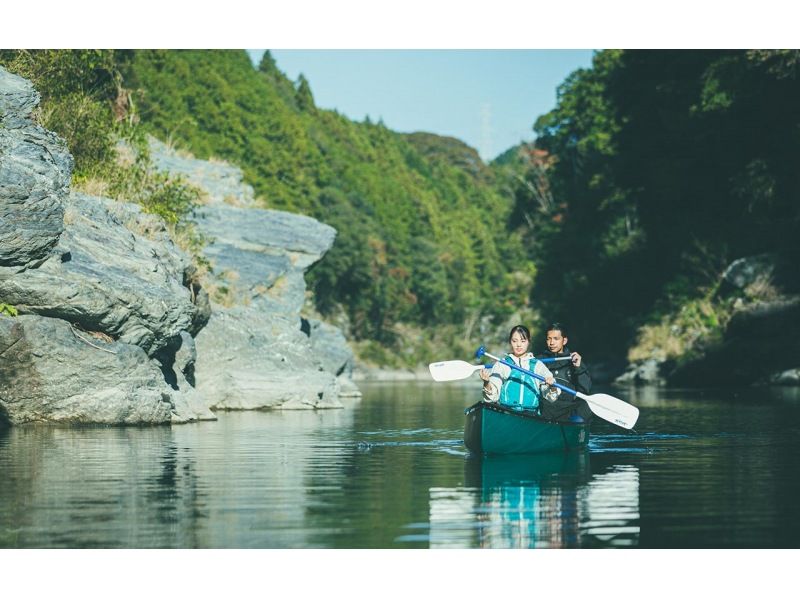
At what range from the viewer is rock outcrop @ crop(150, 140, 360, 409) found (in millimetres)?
29453

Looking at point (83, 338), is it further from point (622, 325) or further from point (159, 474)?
point (622, 325)

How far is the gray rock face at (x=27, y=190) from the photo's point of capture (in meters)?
20.4

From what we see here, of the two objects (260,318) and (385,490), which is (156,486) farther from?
(260,318)

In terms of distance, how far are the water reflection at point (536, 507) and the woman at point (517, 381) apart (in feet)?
4.30

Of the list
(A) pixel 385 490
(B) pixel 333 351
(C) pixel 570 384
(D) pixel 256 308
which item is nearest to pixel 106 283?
(C) pixel 570 384

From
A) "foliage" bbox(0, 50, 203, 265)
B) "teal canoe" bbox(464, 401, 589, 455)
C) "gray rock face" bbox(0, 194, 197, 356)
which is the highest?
"foliage" bbox(0, 50, 203, 265)

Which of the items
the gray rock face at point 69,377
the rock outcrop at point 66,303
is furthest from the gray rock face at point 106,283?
the gray rock face at point 69,377

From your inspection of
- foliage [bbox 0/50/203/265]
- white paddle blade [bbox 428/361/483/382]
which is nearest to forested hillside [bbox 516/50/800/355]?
foliage [bbox 0/50/203/265]

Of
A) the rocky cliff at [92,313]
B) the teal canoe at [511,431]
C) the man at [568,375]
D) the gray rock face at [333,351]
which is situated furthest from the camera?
the gray rock face at [333,351]

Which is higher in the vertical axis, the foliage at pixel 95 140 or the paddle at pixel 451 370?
the foliage at pixel 95 140

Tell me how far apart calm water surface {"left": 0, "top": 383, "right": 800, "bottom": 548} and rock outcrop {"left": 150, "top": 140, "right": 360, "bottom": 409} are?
749 cm

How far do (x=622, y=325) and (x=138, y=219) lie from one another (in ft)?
112

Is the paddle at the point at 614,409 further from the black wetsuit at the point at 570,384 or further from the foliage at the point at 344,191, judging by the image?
the foliage at the point at 344,191

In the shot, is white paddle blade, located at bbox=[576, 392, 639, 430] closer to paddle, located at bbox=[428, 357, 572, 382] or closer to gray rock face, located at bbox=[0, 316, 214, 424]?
paddle, located at bbox=[428, 357, 572, 382]
